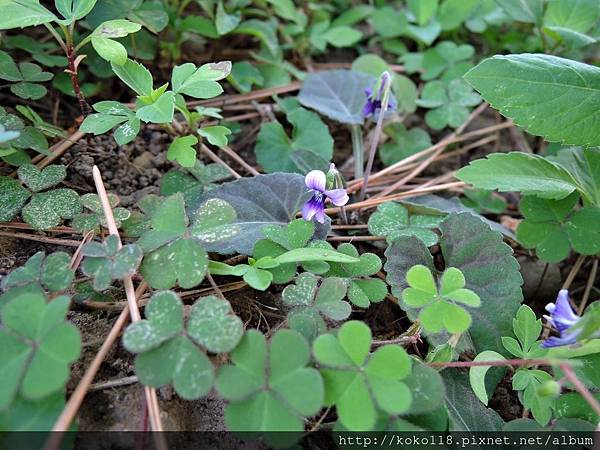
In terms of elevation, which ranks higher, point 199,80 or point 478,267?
point 199,80

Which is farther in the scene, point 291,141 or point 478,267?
point 291,141

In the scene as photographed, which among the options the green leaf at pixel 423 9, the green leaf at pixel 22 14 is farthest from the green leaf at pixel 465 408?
the green leaf at pixel 423 9

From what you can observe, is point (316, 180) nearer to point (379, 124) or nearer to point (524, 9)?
point (379, 124)

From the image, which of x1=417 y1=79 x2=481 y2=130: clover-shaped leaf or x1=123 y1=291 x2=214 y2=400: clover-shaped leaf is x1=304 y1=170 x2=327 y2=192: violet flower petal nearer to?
x1=123 y1=291 x2=214 y2=400: clover-shaped leaf

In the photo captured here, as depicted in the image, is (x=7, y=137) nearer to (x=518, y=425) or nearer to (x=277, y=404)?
(x=277, y=404)

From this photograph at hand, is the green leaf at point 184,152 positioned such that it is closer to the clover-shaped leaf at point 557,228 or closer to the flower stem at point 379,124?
the flower stem at point 379,124

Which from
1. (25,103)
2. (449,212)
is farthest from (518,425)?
(25,103)

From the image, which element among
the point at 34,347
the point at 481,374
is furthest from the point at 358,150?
the point at 34,347

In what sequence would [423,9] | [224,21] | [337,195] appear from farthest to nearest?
[423,9] < [224,21] < [337,195]
